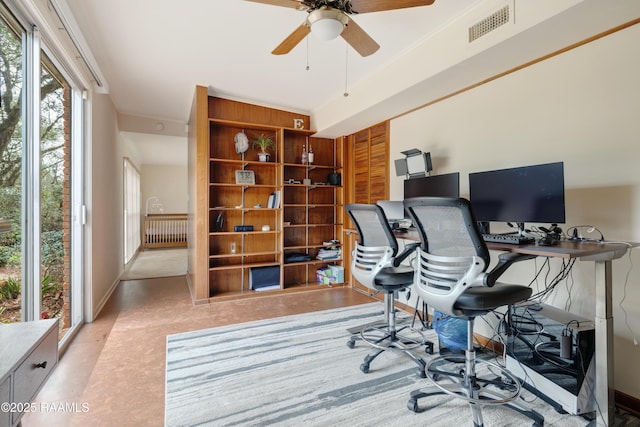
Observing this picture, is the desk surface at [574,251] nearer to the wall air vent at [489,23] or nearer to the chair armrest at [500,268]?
the chair armrest at [500,268]

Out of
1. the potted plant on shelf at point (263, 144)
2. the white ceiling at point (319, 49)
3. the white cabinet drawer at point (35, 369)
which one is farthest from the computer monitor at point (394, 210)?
the white cabinet drawer at point (35, 369)

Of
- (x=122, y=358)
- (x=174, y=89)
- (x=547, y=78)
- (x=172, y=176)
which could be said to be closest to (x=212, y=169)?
(x=174, y=89)

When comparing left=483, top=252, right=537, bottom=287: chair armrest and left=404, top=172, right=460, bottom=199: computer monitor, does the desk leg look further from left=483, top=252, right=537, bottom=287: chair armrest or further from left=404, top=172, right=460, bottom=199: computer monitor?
left=404, top=172, right=460, bottom=199: computer monitor

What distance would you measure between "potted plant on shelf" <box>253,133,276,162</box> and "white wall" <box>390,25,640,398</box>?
101 inches

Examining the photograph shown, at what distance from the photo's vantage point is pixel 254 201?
167 inches

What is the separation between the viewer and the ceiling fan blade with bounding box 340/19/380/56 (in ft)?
6.25

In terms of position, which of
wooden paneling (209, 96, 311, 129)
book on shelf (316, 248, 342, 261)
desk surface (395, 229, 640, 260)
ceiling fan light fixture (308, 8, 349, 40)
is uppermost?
wooden paneling (209, 96, 311, 129)

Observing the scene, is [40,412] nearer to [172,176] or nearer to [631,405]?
[631,405]

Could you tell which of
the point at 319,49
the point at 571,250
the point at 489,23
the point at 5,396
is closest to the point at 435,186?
the point at 489,23

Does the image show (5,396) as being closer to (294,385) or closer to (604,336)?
(294,385)

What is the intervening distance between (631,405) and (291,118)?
4297 mm

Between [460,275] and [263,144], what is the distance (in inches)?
123

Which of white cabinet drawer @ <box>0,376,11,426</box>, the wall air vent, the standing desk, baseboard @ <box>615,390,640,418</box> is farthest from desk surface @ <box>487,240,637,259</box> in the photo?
white cabinet drawer @ <box>0,376,11,426</box>

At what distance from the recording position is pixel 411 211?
5.70ft
